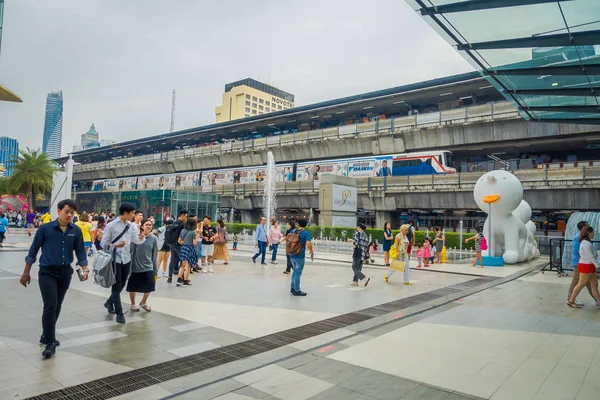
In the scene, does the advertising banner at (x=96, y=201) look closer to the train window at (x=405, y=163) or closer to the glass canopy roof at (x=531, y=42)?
the train window at (x=405, y=163)

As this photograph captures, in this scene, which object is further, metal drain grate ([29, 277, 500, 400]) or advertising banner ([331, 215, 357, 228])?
advertising banner ([331, 215, 357, 228])

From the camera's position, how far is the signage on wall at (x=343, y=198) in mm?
27500

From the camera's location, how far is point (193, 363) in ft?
15.3

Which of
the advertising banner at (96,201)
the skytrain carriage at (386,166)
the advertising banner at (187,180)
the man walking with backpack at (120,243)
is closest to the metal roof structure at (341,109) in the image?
the skytrain carriage at (386,166)

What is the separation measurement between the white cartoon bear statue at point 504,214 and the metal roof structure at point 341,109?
669 inches

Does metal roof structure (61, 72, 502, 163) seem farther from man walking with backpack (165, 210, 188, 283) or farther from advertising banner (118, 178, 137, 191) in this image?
man walking with backpack (165, 210, 188, 283)

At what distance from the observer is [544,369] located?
184 inches

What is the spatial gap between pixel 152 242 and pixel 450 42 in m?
6.90

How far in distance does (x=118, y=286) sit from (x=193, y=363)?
8.28 ft

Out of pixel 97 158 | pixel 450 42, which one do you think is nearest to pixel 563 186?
pixel 450 42

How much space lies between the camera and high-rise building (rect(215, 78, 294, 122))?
112438 mm

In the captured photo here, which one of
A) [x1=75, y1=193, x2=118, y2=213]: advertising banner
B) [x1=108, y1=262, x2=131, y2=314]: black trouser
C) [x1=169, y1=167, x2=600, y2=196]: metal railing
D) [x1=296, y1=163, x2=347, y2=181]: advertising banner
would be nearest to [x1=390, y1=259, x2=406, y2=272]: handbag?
[x1=108, y1=262, x2=131, y2=314]: black trouser

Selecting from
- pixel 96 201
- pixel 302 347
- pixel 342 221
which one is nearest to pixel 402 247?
pixel 302 347

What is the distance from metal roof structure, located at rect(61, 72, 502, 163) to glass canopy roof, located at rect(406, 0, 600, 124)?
24255mm
